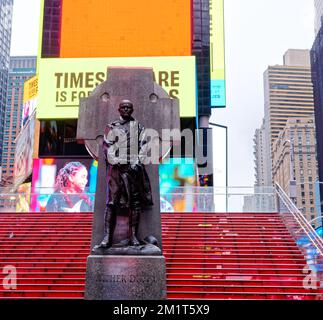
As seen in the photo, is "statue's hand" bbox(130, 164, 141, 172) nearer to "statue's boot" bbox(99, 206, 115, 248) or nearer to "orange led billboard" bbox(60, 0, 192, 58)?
"statue's boot" bbox(99, 206, 115, 248)

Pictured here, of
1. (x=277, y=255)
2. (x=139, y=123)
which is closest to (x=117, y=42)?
(x=277, y=255)

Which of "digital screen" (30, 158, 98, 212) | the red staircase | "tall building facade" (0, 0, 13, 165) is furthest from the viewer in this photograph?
"tall building facade" (0, 0, 13, 165)

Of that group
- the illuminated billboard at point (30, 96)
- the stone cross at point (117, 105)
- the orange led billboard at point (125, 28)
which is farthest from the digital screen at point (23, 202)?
the illuminated billboard at point (30, 96)

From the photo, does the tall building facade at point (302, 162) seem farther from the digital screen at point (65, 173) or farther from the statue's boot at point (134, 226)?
the statue's boot at point (134, 226)

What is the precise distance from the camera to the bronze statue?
970 cm

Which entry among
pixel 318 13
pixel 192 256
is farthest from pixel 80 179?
pixel 318 13

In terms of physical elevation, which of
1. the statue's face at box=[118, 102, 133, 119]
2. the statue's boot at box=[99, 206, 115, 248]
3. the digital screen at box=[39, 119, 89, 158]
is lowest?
the statue's boot at box=[99, 206, 115, 248]

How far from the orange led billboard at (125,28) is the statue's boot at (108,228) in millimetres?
35325

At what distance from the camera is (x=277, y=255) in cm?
1568

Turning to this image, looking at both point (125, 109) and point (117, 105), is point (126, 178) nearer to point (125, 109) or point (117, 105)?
point (125, 109)

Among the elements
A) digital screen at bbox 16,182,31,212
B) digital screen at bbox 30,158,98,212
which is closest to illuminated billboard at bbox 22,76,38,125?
digital screen at bbox 30,158,98,212

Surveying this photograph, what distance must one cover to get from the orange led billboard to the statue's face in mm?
34479

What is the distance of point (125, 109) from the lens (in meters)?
10.1
